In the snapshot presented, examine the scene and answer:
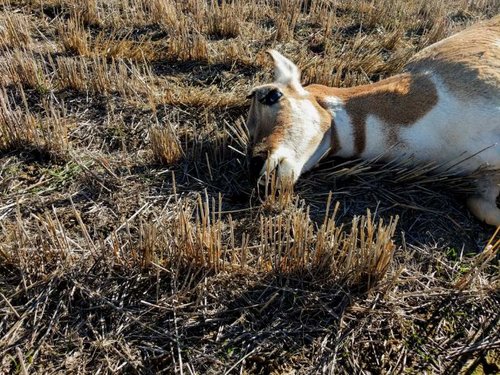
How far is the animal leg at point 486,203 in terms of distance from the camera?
11.6ft

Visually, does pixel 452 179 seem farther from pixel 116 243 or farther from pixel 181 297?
pixel 116 243

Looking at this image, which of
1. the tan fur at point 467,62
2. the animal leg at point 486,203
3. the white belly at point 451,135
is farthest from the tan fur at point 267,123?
the animal leg at point 486,203

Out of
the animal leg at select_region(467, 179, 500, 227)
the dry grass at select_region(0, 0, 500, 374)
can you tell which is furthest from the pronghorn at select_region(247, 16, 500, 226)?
the dry grass at select_region(0, 0, 500, 374)

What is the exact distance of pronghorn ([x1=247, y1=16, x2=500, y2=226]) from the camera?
3523 millimetres

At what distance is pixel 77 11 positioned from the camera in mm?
6215

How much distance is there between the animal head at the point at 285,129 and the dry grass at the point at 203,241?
0.16 m

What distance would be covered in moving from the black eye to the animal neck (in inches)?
12.9

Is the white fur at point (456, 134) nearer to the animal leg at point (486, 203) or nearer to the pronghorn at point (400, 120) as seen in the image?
the pronghorn at point (400, 120)

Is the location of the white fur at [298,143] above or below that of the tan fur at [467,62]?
below

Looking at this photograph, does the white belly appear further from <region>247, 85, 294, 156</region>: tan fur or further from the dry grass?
<region>247, 85, 294, 156</region>: tan fur

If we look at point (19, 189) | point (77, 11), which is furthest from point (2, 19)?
point (19, 189)

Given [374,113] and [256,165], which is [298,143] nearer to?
[256,165]

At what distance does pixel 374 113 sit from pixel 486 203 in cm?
106

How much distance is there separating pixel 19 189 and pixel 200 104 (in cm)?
189
